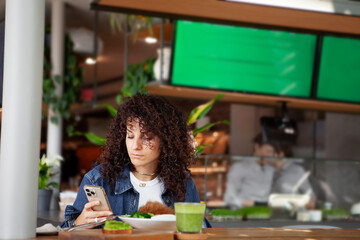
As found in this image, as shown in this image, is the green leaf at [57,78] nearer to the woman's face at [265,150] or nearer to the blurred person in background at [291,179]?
the woman's face at [265,150]

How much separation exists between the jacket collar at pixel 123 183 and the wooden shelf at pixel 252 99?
2.66 meters

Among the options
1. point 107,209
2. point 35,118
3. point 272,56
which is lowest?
point 107,209

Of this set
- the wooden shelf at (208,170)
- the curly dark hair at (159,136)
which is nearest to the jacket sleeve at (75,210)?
the curly dark hair at (159,136)

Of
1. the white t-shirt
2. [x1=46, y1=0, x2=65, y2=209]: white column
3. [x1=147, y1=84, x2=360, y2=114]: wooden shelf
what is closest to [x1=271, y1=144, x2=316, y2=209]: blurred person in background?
[x1=147, y1=84, x2=360, y2=114]: wooden shelf

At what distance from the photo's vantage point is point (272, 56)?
511 cm

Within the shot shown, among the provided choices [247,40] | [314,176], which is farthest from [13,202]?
[247,40]

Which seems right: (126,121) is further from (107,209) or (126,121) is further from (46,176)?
(46,176)

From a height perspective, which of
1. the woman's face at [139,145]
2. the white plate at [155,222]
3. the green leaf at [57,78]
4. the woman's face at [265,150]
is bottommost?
the white plate at [155,222]

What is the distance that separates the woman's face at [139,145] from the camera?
6.52 feet

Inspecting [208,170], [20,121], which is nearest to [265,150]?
[208,170]

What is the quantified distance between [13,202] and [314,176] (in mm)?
3152

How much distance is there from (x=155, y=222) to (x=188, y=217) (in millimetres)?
118

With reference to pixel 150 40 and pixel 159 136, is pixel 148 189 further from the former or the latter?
pixel 150 40

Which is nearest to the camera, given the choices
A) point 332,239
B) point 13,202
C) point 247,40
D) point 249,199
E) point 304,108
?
point 13,202
